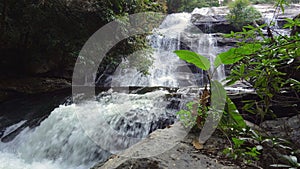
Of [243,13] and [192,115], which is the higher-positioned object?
[243,13]

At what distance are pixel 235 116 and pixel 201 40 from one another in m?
8.60

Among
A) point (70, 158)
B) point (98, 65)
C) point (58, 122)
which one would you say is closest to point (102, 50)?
point (98, 65)

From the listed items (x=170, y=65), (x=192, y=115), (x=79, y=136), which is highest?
(x=170, y=65)

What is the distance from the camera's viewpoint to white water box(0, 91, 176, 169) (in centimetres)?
299

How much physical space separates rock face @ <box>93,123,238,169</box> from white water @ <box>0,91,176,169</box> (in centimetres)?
128

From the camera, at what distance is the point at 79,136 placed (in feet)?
10.7

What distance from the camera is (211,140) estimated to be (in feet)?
6.42

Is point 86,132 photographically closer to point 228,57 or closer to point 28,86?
point 228,57

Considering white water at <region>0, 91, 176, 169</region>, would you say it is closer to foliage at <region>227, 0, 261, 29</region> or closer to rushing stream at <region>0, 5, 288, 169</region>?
rushing stream at <region>0, 5, 288, 169</region>

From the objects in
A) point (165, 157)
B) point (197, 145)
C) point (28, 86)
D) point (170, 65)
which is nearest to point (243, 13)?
point (170, 65)

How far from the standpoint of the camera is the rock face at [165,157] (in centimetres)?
152

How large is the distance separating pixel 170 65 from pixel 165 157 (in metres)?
6.95

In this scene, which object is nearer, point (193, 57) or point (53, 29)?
point (193, 57)

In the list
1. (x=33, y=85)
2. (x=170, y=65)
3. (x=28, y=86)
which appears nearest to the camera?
(x=28, y=86)
